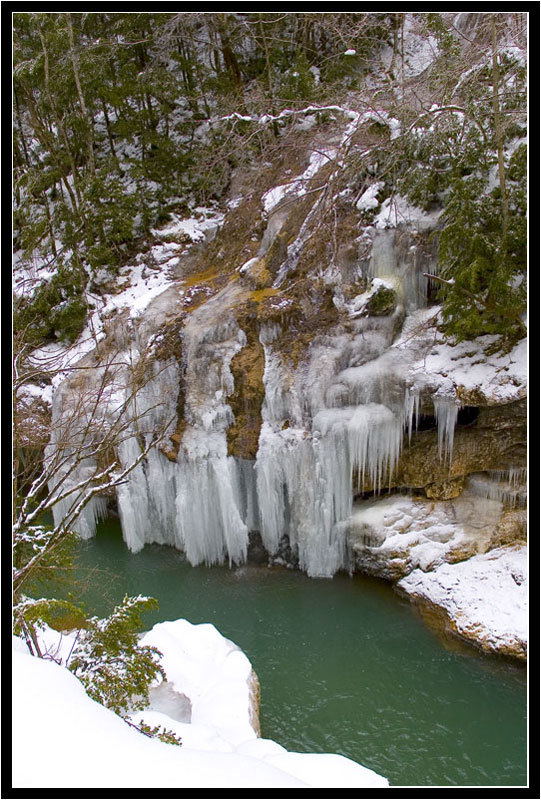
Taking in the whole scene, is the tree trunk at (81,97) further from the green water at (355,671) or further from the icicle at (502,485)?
the icicle at (502,485)

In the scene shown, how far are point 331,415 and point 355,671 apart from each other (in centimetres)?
338

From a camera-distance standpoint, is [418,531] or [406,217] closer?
[418,531]

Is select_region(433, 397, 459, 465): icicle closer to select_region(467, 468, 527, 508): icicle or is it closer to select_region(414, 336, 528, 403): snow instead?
select_region(414, 336, 528, 403): snow

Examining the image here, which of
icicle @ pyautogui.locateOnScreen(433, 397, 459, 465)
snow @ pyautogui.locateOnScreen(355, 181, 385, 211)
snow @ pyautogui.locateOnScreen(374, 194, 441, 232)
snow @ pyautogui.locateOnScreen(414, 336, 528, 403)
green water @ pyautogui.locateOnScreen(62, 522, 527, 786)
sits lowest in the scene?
green water @ pyautogui.locateOnScreen(62, 522, 527, 786)

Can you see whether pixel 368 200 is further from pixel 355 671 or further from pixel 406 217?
pixel 355 671

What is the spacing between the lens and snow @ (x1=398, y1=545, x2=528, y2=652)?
19.2 ft

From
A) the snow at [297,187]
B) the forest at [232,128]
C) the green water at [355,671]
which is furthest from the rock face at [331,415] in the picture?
the forest at [232,128]

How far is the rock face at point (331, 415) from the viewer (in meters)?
6.86

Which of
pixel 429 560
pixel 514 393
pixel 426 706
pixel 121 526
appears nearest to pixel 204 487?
pixel 121 526

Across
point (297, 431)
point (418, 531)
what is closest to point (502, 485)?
point (418, 531)

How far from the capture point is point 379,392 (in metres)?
7.21

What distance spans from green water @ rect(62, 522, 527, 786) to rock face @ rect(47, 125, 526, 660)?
0.46m

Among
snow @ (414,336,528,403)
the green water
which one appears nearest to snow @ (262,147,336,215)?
snow @ (414,336,528,403)

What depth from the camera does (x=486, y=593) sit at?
6273mm
